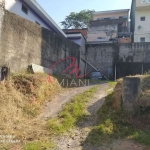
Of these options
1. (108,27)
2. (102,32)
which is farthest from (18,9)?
(108,27)

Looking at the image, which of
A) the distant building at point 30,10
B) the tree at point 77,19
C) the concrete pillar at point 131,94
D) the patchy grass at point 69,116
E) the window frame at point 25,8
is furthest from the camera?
the tree at point 77,19

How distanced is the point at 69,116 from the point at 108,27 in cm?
2090

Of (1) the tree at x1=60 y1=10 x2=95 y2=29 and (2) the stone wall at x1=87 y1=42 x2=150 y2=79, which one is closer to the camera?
(2) the stone wall at x1=87 y1=42 x2=150 y2=79

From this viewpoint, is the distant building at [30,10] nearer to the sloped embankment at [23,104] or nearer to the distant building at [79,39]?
the distant building at [79,39]

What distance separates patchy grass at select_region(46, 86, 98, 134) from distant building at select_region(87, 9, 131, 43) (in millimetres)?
14638

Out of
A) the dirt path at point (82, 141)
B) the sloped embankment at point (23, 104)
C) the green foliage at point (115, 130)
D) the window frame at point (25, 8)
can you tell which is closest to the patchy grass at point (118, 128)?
the green foliage at point (115, 130)

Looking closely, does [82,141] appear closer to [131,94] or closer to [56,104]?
[131,94]

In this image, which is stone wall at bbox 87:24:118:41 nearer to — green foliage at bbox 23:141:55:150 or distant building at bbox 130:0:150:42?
distant building at bbox 130:0:150:42

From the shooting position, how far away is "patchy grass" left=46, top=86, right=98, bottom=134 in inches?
219

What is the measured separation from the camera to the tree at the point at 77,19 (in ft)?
85.4

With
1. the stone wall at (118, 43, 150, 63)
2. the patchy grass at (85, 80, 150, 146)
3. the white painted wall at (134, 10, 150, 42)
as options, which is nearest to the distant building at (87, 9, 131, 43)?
the white painted wall at (134, 10, 150, 42)

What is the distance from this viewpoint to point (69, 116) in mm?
6258

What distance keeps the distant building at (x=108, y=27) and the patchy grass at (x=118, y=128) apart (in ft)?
51.1

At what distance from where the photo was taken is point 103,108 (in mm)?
6863
